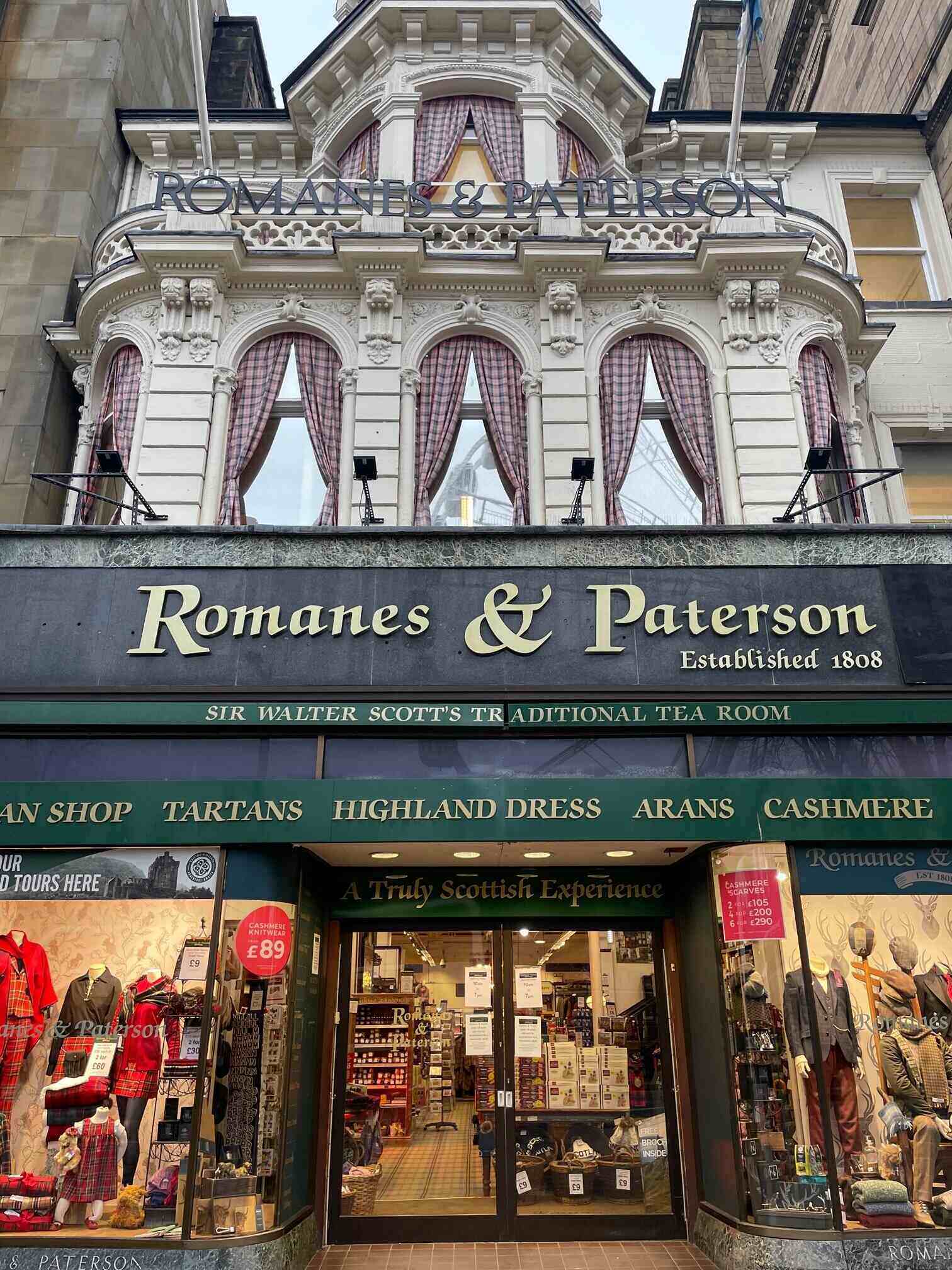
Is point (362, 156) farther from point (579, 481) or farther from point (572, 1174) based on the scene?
point (572, 1174)

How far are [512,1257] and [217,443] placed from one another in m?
9.70

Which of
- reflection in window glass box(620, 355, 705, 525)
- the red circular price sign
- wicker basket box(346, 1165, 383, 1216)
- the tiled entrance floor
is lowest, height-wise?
the tiled entrance floor

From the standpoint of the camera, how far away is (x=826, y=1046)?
8125 millimetres

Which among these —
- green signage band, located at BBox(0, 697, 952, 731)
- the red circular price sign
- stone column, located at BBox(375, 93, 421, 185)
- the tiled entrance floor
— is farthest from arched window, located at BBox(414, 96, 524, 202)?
the tiled entrance floor

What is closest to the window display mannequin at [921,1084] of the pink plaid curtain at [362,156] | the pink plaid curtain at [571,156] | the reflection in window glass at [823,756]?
the reflection in window glass at [823,756]

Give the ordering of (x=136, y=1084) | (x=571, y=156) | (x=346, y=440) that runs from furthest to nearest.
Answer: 1. (x=571, y=156)
2. (x=346, y=440)
3. (x=136, y=1084)

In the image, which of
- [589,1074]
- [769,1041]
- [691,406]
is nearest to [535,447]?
[691,406]

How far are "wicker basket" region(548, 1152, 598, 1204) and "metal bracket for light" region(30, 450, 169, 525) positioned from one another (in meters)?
8.39

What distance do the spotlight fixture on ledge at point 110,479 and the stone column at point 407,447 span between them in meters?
2.93

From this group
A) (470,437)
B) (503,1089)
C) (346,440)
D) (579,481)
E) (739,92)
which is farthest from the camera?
(739,92)

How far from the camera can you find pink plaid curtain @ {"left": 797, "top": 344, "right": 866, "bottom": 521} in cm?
1191

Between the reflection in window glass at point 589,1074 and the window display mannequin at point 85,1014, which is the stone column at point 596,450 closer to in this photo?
the reflection in window glass at point 589,1074

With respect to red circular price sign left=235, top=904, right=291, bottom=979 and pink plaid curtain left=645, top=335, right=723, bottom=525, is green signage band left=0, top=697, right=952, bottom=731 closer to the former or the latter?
red circular price sign left=235, top=904, right=291, bottom=979

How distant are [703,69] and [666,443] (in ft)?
42.7
